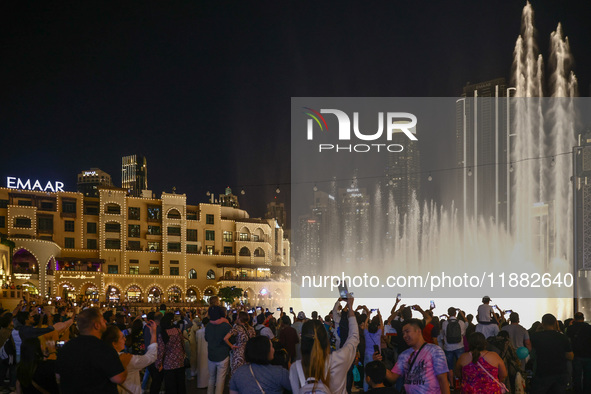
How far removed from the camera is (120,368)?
523 centimetres

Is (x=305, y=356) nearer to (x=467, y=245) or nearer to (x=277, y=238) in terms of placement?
(x=467, y=245)

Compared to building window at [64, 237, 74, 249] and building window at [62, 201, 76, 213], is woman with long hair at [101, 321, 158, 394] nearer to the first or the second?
building window at [64, 237, 74, 249]

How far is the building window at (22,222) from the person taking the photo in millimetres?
62625

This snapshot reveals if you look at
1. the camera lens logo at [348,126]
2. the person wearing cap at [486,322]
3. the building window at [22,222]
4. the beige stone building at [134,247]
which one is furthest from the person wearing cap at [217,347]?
the building window at [22,222]

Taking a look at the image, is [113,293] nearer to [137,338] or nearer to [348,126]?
[348,126]

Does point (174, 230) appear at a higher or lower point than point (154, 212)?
lower

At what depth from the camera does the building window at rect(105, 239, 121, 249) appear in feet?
232

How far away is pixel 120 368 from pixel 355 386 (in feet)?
28.8

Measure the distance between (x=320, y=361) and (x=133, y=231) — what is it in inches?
2779

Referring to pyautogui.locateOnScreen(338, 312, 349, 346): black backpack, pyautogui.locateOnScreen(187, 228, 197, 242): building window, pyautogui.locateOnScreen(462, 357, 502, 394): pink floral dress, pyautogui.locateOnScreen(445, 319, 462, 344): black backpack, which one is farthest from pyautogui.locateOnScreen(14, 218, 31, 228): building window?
pyautogui.locateOnScreen(462, 357, 502, 394): pink floral dress

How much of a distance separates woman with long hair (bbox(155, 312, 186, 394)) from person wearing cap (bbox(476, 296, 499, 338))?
566 centimetres

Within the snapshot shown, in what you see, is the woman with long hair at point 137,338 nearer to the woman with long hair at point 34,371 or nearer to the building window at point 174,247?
the woman with long hair at point 34,371

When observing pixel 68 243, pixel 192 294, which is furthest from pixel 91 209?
pixel 192 294

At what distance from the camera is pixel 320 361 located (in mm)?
4840
